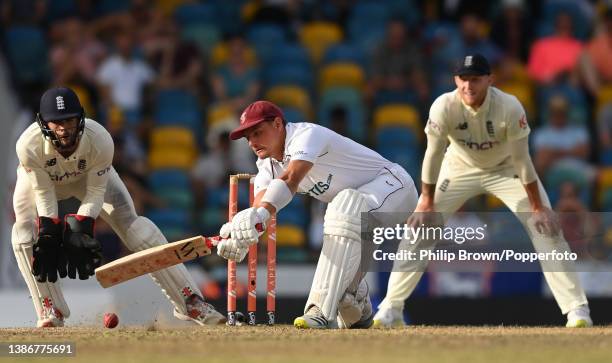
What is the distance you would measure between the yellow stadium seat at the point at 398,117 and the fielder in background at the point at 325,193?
4378 millimetres

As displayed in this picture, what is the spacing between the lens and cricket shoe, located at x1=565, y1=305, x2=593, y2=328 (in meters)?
7.64

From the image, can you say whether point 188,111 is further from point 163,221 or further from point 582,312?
point 582,312

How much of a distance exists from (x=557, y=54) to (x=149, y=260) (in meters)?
6.35

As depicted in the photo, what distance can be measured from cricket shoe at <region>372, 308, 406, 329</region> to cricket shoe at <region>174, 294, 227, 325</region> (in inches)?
35.6

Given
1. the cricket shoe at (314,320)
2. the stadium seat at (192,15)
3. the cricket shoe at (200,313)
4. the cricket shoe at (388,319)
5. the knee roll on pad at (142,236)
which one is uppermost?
the stadium seat at (192,15)

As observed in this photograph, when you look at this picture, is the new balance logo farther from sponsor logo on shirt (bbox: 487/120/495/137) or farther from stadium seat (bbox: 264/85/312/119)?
stadium seat (bbox: 264/85/312/119)

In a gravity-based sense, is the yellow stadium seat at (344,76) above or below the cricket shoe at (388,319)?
above

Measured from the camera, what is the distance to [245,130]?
7016mm

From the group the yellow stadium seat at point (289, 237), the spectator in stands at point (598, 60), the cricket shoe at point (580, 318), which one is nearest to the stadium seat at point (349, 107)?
the yellow stadium seat at point (289, 237)

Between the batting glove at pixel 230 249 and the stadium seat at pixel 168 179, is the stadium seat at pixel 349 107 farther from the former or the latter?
the batting glove at pixel 230 249

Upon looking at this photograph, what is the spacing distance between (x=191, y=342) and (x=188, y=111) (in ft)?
19.5

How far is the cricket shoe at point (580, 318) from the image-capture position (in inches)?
301

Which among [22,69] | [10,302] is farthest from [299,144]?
[22,69]

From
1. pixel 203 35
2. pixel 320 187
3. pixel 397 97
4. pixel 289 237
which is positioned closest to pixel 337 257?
pixel 320 187
